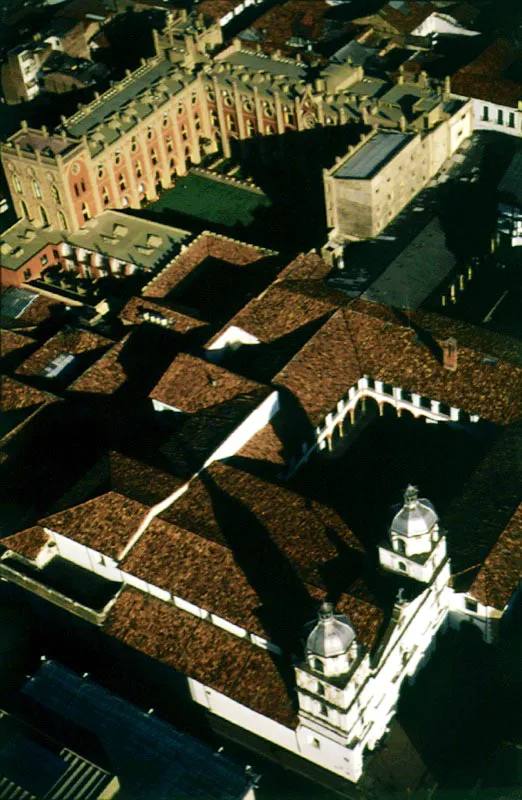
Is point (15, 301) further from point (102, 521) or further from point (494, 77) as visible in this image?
point (494, 77)

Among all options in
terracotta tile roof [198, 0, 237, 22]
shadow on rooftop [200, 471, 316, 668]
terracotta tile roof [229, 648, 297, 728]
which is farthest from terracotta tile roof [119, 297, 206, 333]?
terracotta tile roof [198, 0, 237, 22]

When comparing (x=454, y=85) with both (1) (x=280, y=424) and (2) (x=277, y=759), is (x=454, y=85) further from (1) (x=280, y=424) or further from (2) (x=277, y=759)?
(2) (x=277, y=759)

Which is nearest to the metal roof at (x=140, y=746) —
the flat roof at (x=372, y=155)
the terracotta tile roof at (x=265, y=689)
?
the terracotta tile roof at (x=265, y=689)

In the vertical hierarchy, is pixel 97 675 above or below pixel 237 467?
below

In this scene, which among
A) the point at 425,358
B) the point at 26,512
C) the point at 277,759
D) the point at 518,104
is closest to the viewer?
the point at 277,759

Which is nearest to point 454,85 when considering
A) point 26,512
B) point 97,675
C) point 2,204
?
point 2,204

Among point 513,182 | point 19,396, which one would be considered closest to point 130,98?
point 513,182

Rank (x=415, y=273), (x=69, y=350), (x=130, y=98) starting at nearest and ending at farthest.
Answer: (x=69, y=350), (x=415, y=273), (x=130, y=98)

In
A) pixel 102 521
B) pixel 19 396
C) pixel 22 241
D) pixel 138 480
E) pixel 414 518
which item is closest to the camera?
pixel 414 518
